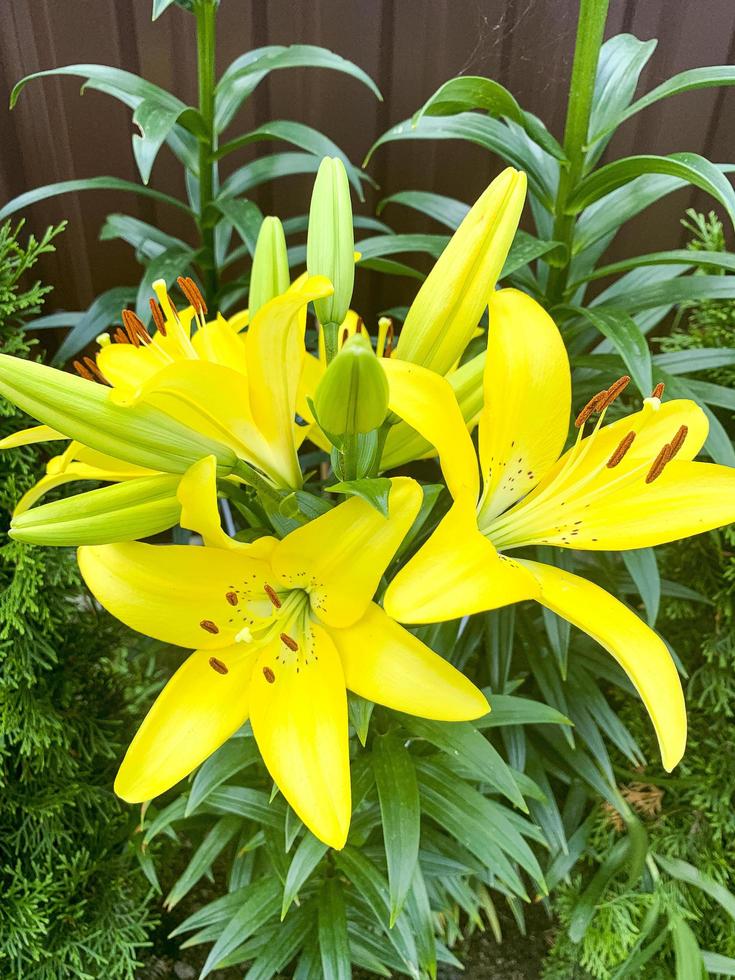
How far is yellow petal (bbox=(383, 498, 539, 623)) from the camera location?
442 millimetres

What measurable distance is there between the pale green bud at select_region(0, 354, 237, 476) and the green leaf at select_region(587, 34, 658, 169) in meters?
0.57

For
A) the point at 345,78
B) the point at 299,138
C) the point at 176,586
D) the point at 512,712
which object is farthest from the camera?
the point at 345,78

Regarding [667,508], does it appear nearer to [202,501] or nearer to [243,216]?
[202,501]

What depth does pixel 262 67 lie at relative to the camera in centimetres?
87

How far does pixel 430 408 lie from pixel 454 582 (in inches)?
4.4

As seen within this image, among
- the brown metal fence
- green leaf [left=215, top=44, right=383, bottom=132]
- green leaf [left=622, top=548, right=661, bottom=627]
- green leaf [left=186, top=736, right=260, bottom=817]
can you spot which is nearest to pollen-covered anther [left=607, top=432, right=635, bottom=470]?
green leaf [left=622, top=548, right=661, bottom=627]

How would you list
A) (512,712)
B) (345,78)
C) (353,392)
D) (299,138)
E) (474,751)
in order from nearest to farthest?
1. (353,392)
2. (474,751)
3. (512,712)
4. (299,138)
5. (345,78)

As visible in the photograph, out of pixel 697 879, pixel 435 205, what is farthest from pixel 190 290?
pixel 697 879

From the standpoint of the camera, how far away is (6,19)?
1.03 m

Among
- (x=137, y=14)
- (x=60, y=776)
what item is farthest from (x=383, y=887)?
(x=137, y=14)

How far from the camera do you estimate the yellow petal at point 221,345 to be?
0.59 meters

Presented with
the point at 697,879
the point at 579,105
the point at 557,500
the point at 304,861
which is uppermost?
the point at 579,105

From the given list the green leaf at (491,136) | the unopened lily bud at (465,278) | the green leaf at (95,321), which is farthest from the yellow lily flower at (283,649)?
the green leaf at (95,321)

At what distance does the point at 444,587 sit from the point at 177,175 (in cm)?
101
